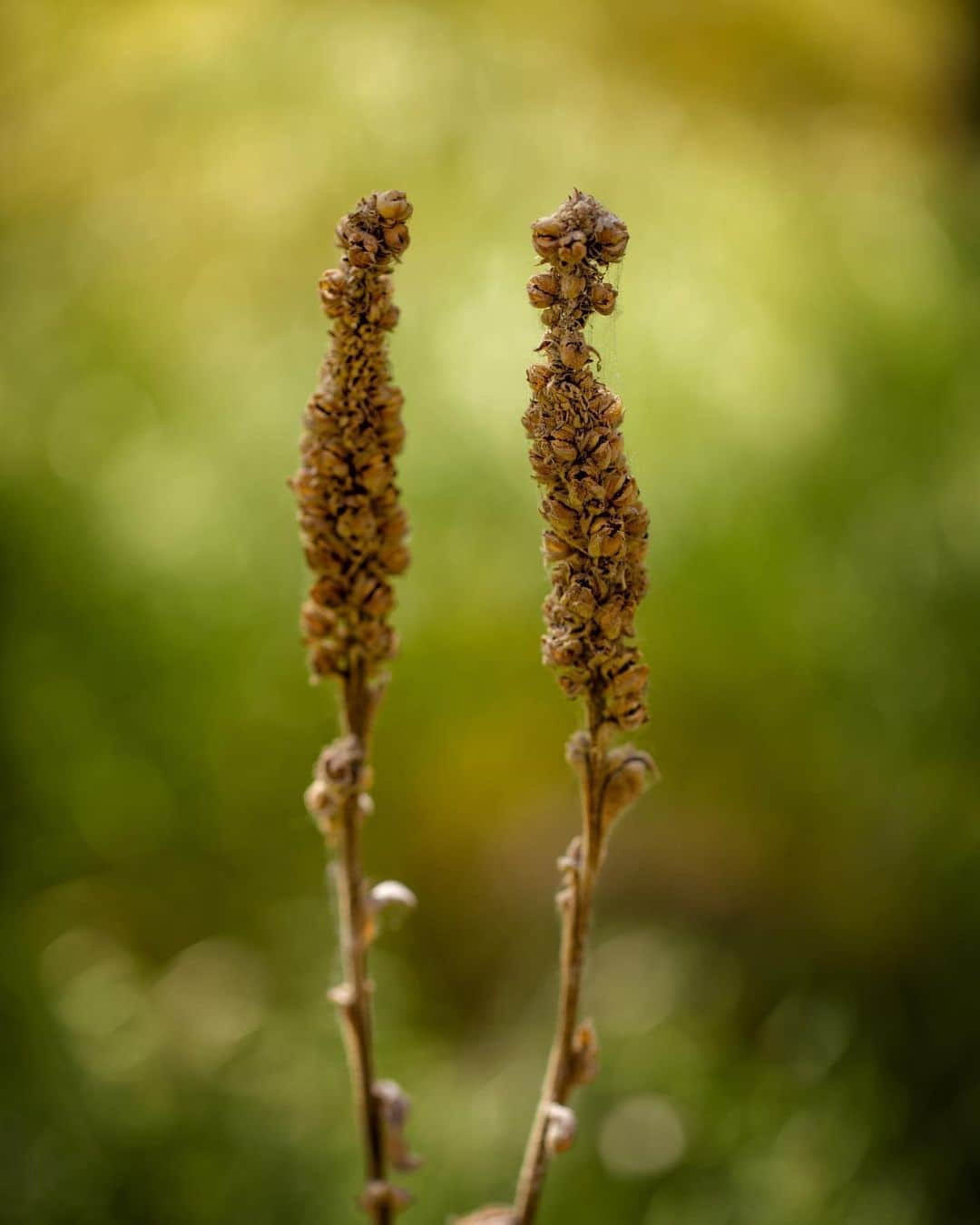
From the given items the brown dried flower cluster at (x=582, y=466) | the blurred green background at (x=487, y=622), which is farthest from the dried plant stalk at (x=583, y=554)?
the blurred green background at (x=487, y=622)

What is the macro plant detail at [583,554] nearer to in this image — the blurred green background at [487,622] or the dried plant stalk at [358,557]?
the dried plant stalk at [358,557]

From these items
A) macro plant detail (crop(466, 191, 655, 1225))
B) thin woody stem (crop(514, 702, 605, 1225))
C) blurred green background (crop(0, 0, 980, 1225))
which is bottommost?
thin woody stem (crop(514, 702, 605, 1225))

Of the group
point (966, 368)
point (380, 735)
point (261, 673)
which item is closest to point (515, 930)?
point (380, 735)

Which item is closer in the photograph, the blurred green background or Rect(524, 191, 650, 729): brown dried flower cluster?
Rect(524, 191, 650, 729): brown dried flower cluster

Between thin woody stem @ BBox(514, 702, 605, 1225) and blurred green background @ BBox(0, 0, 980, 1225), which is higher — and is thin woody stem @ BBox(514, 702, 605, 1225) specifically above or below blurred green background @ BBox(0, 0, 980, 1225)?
below

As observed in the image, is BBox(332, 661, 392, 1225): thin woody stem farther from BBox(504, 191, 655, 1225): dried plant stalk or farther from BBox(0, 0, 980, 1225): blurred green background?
BBox(0, 0, 980, 1225): blurred green background

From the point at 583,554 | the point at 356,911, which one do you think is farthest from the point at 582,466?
the point at 356,911

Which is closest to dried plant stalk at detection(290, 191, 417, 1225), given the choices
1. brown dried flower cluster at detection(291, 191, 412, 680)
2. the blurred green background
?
brown dried flower cluster at detection(291, 191, 412, 680)

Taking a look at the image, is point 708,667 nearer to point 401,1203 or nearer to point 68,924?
point 68,924
